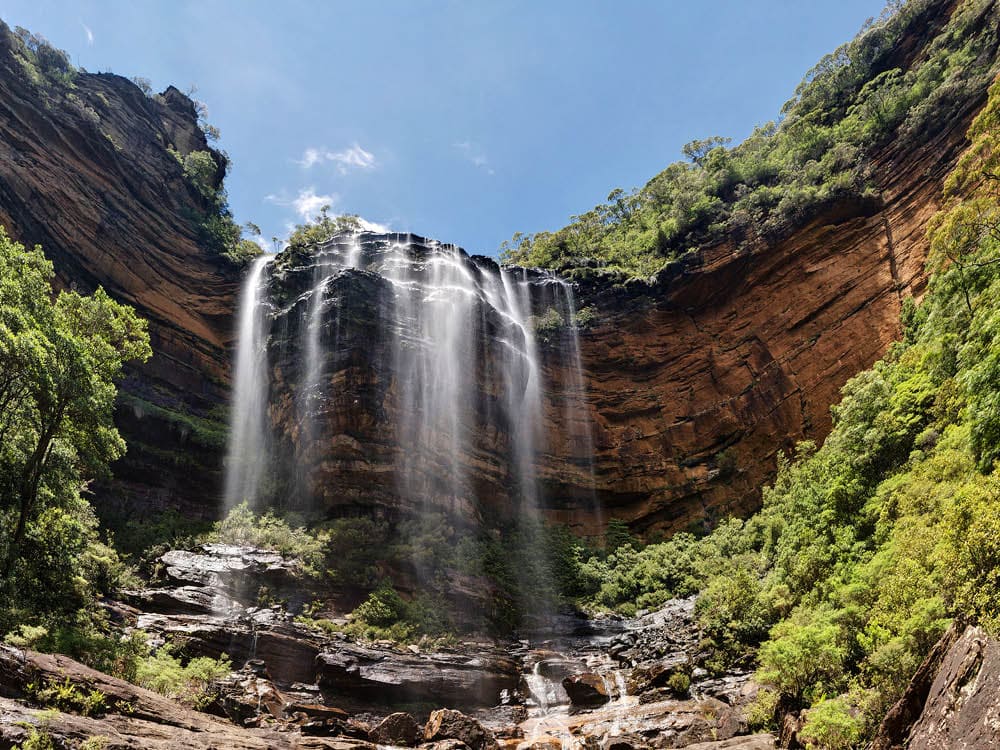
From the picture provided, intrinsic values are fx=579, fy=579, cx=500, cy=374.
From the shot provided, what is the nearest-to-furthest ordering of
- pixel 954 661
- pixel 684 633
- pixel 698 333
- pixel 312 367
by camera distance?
1. pixel 954 661
2. pixel 684 633
3. pixel 312 367
4. pixel 698 333

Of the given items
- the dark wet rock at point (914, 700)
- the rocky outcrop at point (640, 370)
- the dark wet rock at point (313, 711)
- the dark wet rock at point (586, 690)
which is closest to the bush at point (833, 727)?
the dark wet rock at point (914, 700)

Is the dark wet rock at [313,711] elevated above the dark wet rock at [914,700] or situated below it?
above

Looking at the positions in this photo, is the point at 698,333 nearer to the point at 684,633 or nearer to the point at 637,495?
the point at 637,495

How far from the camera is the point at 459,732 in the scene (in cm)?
1211

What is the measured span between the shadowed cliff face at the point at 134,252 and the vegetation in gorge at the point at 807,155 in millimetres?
21165

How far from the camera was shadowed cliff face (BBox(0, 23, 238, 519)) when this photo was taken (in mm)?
25078

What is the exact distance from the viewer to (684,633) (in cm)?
1745

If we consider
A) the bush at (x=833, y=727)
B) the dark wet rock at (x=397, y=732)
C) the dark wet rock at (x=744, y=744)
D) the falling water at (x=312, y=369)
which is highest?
the falling water at (x=312, y=369)

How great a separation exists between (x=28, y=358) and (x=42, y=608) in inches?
195

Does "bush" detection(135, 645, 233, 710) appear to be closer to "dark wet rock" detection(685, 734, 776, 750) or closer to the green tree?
the green tree

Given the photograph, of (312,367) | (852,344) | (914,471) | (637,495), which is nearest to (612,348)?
(637,495)

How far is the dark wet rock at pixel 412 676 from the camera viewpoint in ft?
50.1

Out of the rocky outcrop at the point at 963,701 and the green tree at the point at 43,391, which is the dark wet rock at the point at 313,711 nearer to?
the green tree at the point at 43,391

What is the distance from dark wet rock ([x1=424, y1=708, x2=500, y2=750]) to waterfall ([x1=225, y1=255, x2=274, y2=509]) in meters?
15.1
